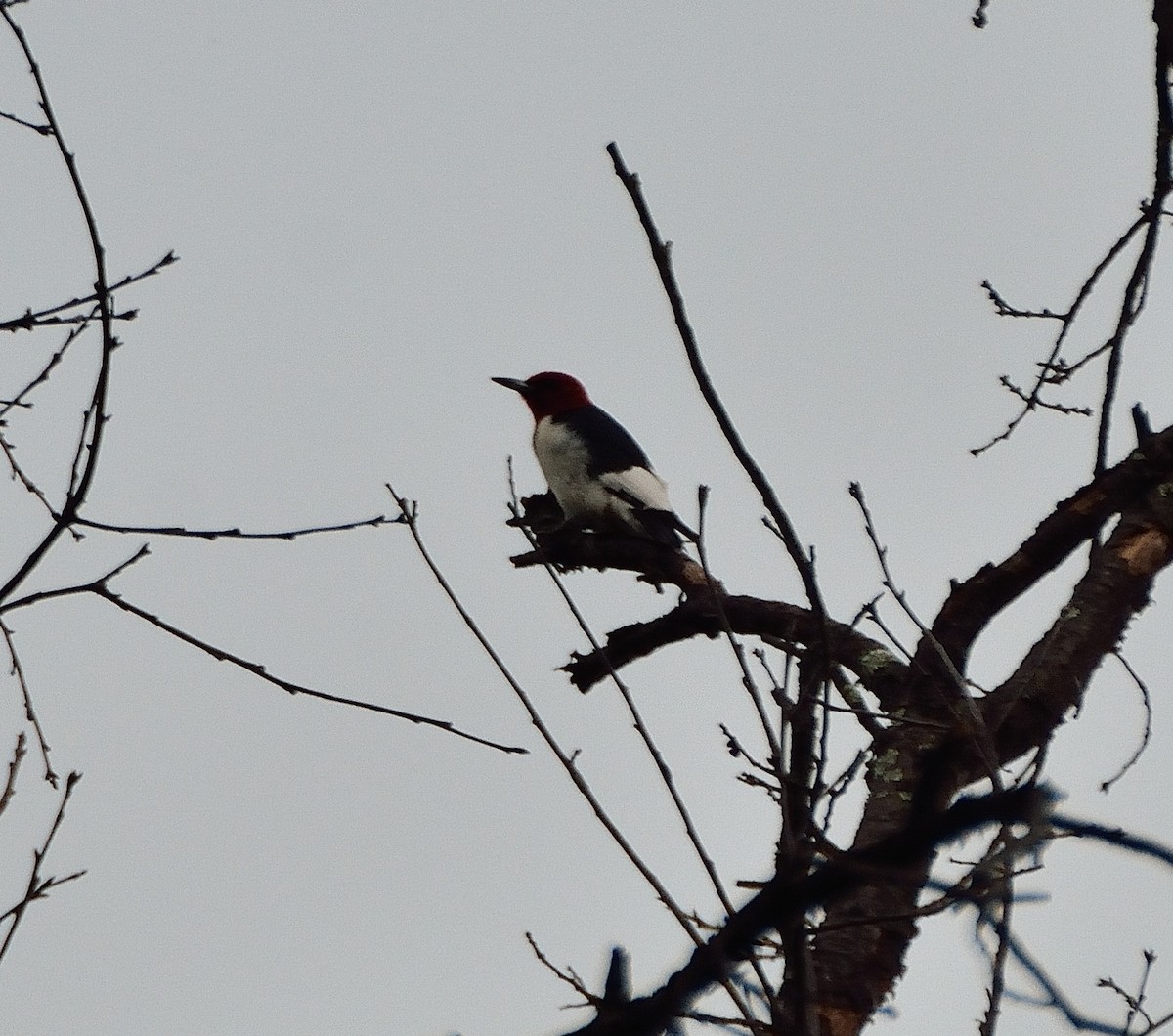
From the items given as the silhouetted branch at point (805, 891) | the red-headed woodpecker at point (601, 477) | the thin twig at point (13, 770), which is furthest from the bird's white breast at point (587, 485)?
the silhouetted branch at point (805, 891)

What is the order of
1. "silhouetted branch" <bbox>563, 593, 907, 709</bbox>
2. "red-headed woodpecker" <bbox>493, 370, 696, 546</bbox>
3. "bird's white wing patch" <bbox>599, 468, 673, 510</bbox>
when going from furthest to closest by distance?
"bird's white wing patch" <bbox>599, 468, 673, 510</bbox> < "red-headed woodpecker" <bbox>493, 370, 696, 546</bbox> < "silhouetted branch" <bbox>563, 593, 907, 709</bbox>

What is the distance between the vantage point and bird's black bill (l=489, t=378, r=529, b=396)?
7946 mm

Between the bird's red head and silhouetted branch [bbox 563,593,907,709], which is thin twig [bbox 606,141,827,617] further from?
the bird's red head

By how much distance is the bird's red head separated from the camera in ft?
25.6

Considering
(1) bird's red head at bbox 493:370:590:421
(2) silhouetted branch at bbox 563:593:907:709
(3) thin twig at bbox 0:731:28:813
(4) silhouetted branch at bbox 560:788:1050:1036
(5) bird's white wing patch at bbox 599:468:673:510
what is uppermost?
(1) bird's red head at bbox 493:370:590:421

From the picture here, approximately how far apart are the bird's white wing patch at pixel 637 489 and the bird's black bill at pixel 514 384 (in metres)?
1.86

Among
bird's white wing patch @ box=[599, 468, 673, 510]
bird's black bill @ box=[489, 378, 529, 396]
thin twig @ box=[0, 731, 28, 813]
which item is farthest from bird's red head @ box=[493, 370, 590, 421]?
thin twig @ box=[0, 731, 28, 813]

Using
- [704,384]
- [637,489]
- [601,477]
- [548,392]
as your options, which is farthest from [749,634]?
[548,392]

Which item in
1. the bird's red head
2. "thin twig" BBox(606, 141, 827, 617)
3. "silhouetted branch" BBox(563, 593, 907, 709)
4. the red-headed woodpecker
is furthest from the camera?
the bird's red head

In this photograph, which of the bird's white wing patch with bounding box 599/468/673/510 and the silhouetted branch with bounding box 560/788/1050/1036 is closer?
the silhouetted branch with bounding box 560/788/1050/1036

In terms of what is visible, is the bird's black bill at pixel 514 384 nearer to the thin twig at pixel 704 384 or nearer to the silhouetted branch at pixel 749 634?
the silhouetted branch at pixel 749 634

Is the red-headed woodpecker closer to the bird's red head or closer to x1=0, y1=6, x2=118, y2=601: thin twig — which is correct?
the bird's red head

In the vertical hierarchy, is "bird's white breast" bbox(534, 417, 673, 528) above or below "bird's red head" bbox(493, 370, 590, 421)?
below

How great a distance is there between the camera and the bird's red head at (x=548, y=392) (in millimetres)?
7793
